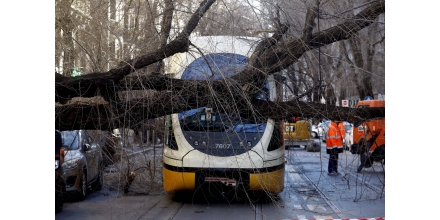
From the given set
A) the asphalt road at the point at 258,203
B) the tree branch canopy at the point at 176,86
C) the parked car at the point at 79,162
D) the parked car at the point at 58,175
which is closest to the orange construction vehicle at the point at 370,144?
the asphalt road at the point at 258,203

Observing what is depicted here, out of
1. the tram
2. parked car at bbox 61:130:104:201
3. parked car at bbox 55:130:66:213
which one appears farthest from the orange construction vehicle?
parked car at bbox 55:130:66:213

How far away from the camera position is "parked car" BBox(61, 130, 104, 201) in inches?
457

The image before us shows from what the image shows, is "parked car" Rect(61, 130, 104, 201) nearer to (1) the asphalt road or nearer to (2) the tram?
(1) the asphalt road

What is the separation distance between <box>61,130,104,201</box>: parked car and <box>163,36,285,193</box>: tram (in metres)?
1.67

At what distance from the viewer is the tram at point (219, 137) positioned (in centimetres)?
910

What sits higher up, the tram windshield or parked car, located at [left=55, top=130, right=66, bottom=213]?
the tram windshield

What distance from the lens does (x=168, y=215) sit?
1084cm

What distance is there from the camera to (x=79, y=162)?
12.0 m

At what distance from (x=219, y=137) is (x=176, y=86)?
153 centimetres

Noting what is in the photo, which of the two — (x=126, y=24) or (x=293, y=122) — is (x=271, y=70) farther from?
(x=126, y=24)

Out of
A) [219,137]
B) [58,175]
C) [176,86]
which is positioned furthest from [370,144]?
[58,175]

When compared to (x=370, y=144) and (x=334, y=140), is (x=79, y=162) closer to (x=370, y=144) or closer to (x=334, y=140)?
(x=370, y=144)

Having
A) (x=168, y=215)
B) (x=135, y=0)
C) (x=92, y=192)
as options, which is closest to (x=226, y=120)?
(x=168, y=215)

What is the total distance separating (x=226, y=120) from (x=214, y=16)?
214 cm
